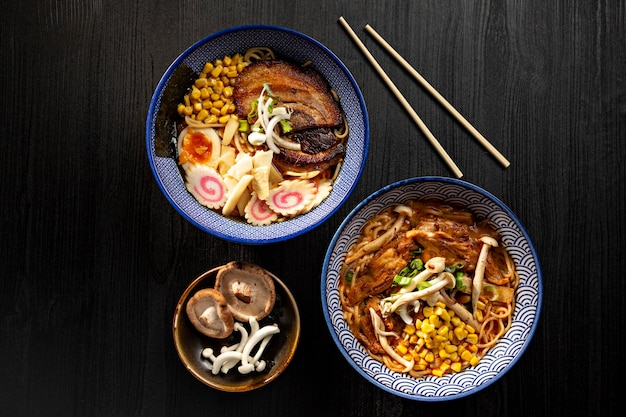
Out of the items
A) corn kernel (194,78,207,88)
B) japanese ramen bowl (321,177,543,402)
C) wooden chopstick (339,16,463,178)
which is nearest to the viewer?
japanese ramen bowl (321,177,543,402)

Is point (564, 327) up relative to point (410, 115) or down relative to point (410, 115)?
down

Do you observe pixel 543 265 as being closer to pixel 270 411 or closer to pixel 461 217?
pixel 461 217

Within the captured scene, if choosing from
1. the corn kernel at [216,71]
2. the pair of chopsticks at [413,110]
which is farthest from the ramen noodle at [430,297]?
the corn kernel at [216,71]

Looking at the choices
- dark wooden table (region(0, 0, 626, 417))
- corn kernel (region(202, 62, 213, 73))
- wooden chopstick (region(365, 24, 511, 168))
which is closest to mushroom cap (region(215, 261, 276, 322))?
dark wooden table (region(0, 0, 626, 417))

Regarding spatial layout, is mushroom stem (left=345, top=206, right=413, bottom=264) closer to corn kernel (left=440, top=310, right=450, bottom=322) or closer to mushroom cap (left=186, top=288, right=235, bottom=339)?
corn kernel (left=440, top=310, right=450, bottom=322)

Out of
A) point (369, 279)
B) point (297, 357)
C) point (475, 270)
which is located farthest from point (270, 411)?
point (475, 270)

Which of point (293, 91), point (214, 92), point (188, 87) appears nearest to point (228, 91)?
point (214, 92)
